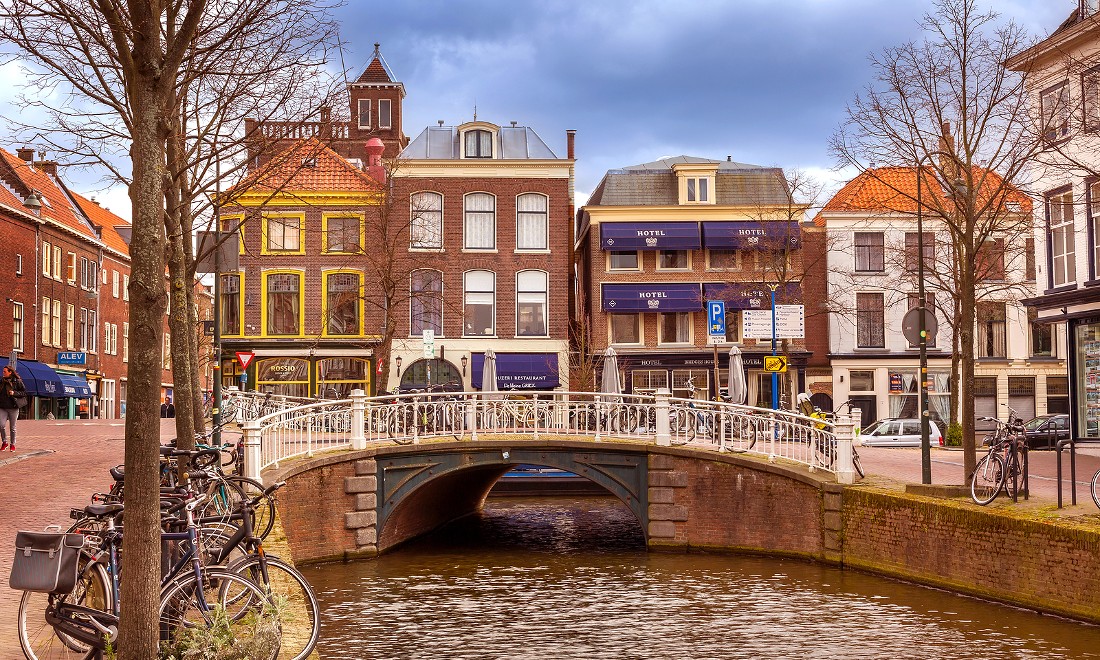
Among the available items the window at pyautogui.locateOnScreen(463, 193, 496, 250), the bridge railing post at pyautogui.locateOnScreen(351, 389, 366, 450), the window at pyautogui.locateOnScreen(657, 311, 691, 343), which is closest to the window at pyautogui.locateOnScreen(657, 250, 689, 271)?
the window at pyautogui.locateOnScreen(657, 311, 691, 343)

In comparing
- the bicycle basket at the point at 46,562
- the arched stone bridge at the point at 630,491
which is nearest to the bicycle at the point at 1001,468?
the arched stone bridge at the point at 630,491

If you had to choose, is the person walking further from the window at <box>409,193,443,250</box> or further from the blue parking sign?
the window at <box>409,193,443,250</box>

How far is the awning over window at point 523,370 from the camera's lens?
41594 millimetres

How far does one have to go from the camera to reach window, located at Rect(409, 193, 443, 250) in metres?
42.0

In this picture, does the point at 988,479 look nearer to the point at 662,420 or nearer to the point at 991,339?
the point at 662,420

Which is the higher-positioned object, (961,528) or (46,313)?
(46,313)

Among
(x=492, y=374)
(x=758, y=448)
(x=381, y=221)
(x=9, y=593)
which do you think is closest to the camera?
(x=9, y=593)

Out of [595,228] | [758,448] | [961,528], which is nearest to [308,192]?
[595,228]

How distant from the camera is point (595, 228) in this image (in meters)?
44.9

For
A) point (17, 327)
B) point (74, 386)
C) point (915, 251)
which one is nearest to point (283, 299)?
point (17, 327)

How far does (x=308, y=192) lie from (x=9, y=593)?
108ft

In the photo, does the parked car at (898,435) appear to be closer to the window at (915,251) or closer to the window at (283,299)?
the window at (915,251)

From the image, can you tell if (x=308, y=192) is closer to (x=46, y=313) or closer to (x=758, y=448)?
(x=46, y=313)

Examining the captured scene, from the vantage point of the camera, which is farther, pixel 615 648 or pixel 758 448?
pixel 758 448
